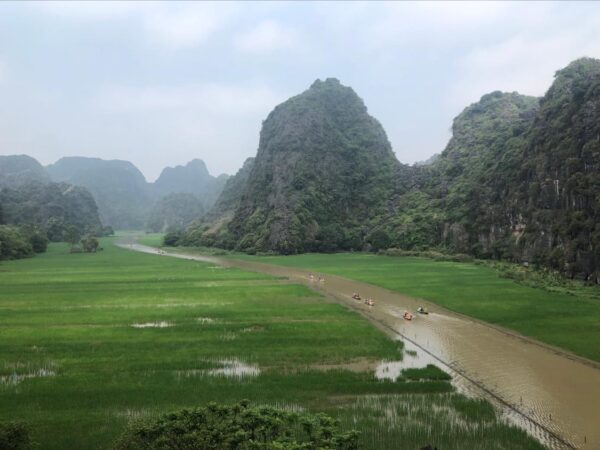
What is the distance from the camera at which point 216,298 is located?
1374 inches

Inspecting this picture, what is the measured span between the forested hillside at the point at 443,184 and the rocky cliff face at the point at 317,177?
0.38 m

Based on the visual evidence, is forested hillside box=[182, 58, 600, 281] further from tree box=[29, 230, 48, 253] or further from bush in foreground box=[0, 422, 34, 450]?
bush in foreground box=[0, 422, 34, 450]

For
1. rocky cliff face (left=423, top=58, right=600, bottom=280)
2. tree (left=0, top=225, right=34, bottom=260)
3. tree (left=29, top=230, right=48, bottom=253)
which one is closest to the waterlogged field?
rocky cliff face (left=423, top=58, right=600, bottom=280)

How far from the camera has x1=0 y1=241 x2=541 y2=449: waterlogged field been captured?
39.8 ft

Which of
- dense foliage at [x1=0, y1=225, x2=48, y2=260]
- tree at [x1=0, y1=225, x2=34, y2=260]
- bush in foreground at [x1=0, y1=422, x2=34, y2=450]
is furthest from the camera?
dense foliage at [x1=0, y1=225, x2=48, y2=260]

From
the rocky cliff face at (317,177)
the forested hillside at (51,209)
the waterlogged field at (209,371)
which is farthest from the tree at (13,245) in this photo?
the waterlogged field at (209,371)

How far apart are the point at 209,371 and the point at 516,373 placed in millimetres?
11979

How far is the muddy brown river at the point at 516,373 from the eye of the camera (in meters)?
12.6

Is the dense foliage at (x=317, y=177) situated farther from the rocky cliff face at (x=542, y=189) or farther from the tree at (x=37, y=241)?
the tree at (x=37, y=241)

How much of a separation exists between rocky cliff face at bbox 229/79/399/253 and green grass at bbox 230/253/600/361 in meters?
57.2

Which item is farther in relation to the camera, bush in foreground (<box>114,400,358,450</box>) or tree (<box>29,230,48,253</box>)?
tree (<box>29,230,48,253</box>)

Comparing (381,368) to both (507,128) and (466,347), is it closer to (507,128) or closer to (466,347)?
A: (466,347)

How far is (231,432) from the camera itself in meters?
10.1

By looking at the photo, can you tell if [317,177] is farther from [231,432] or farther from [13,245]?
[231,432]
